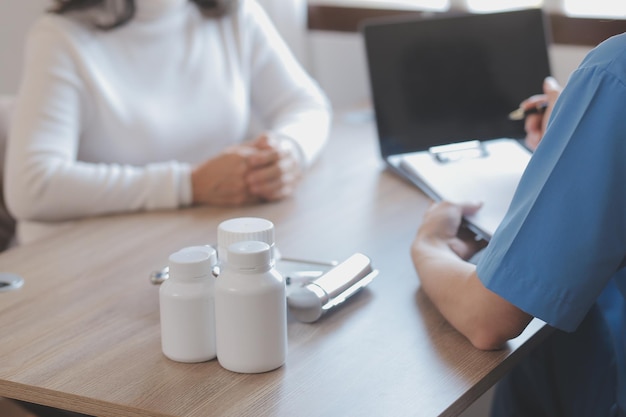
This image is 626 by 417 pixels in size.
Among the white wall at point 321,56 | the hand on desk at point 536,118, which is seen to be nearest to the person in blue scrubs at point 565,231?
the hand on desk at point 536,118

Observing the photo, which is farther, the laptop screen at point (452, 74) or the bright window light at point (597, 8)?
the bright window light at point (597, 8)

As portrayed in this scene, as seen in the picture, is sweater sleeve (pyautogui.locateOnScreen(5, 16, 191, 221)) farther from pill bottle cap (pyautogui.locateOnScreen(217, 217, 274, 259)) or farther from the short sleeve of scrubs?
the short sleeve of scrubs

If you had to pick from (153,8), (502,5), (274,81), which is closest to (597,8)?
(502,5)

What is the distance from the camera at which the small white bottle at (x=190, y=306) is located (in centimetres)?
92

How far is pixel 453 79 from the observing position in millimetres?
1640

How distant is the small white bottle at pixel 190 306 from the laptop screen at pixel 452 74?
77 cm

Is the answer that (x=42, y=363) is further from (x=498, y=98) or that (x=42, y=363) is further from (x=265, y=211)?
(x=498, y=98)

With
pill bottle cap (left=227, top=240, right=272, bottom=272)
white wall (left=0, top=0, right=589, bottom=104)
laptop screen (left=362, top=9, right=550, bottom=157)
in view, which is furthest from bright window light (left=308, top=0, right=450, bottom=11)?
pill bottle cap (left=227, top=240, right=272, bottom=272)

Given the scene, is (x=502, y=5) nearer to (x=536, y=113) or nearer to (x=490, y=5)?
(x=490, y=5)

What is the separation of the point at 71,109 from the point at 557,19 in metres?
1.38

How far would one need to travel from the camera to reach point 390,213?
1438 millimetres

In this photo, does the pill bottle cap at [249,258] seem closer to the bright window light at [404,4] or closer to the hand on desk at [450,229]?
the hand on desk at [450,229]

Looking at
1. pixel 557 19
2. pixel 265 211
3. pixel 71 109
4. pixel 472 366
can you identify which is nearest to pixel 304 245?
pixel 265 211

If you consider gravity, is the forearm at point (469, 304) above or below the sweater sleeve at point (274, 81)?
below
